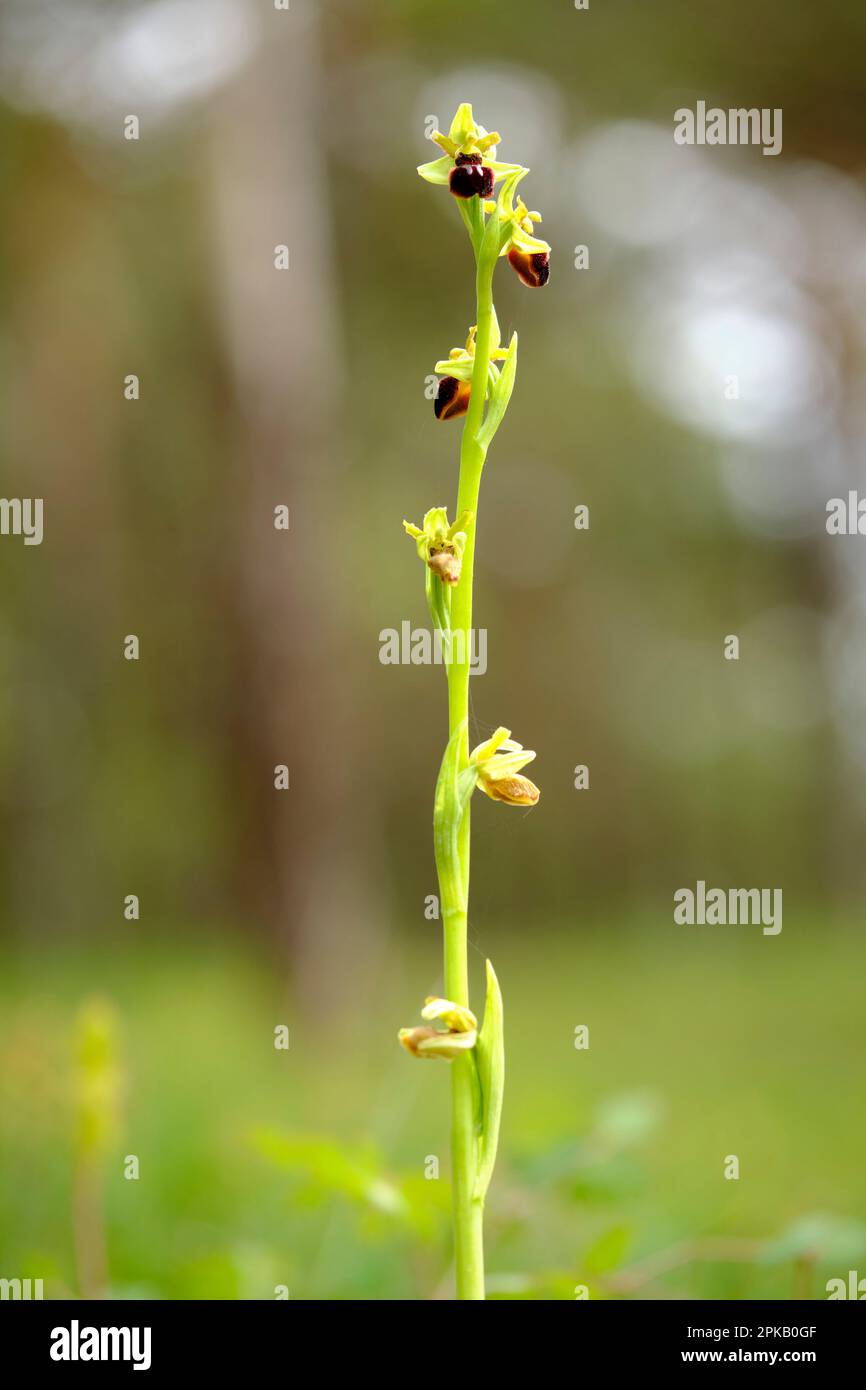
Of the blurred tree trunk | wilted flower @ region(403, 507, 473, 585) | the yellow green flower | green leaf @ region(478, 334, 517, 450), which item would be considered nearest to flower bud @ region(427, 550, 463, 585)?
wilted flower @ region(403, 507, 473, 585)

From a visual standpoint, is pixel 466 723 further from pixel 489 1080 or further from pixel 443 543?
pixel 489 1080

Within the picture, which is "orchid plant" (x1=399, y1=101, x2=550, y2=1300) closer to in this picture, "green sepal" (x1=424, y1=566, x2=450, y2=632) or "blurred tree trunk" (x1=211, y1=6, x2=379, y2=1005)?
"green sepal" (x1=424, y1=566, x2=450, y2=632)

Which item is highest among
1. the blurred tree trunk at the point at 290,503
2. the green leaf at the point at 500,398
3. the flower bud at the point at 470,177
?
the blurred tree trunk at the point at 290,503

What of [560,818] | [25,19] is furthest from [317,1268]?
[560,818]

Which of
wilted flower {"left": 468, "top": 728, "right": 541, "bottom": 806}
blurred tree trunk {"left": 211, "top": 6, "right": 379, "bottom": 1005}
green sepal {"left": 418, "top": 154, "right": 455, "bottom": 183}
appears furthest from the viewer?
blurred tree trunk {"left": 211, "top": 6, "right": 379, "bottom": 1005}

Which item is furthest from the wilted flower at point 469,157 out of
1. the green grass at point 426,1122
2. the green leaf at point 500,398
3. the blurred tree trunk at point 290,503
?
the blurred tree trunk at point 290,503

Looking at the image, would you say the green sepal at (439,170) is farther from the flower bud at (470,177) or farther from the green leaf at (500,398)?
the green leaf at (500,398)
